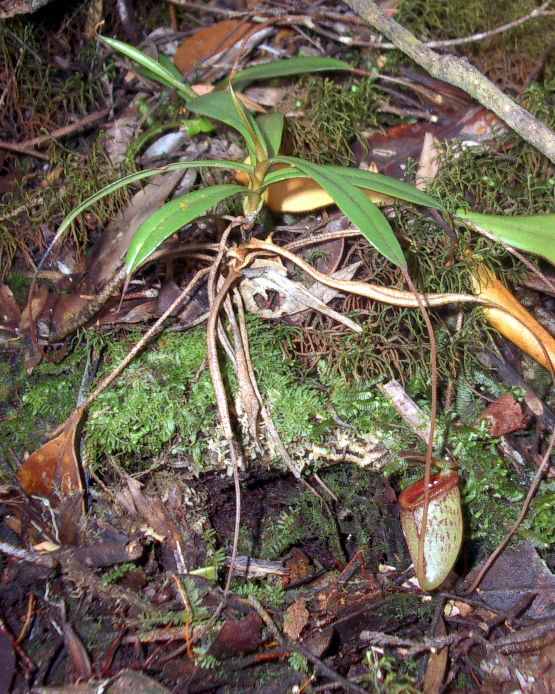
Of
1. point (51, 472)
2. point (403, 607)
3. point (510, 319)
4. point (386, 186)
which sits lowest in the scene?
point (403, 607)

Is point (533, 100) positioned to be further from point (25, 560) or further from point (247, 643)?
point (25, 560)

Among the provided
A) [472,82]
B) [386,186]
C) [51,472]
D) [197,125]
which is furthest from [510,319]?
[51,472]

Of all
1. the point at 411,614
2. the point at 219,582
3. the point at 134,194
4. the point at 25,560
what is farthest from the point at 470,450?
the point at 134,194

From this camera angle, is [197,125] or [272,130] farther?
[197,125]

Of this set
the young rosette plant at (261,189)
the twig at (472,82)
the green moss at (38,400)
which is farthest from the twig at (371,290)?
the green moss at (38,400)

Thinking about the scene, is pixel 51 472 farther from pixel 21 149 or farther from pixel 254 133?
pixel 21 149

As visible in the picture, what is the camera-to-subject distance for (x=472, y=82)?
5.27 ft

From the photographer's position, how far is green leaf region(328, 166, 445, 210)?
1.25 metres

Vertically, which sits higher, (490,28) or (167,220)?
(490,28)

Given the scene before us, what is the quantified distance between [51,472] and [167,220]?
2.63ft

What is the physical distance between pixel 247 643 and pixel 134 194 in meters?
1.54

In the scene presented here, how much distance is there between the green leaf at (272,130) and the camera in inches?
57.7

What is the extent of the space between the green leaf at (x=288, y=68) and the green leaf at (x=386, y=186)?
72cm

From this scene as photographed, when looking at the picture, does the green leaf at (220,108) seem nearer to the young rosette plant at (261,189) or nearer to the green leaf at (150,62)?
the young rosette plant at (261,189)
